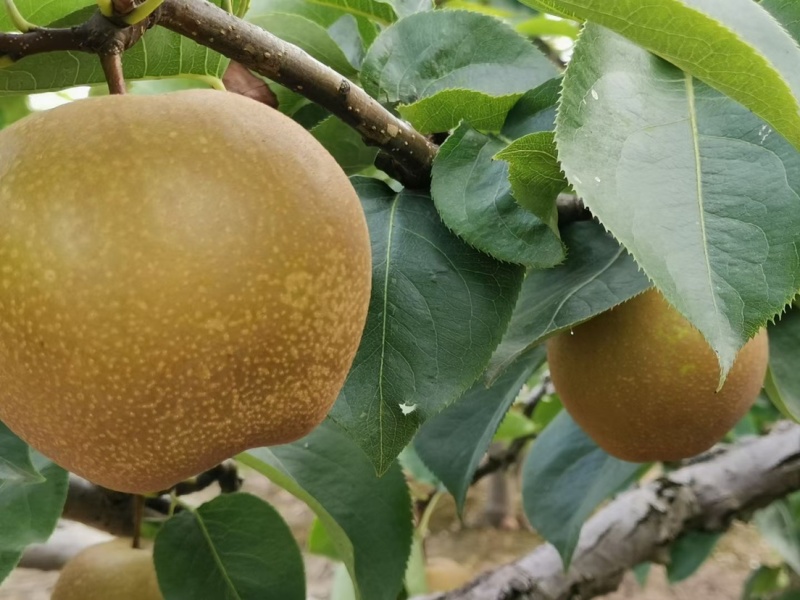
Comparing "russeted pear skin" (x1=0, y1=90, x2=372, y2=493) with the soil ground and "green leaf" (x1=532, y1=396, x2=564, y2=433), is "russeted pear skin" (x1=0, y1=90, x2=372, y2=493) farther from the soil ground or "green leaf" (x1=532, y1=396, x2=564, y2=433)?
the soil ground

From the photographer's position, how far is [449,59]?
0.74 metres

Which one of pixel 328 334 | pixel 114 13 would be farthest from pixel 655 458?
pixel 114 13

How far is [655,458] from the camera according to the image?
807 millimetres

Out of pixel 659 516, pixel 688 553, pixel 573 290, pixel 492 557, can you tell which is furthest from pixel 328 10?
pixel 492 557

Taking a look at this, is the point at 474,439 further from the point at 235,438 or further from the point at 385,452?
the point at 235,438

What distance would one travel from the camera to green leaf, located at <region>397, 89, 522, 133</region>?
631 millimetres

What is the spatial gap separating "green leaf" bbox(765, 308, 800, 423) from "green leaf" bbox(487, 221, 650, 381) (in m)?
0.29

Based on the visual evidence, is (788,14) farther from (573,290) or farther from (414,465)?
(414,465)

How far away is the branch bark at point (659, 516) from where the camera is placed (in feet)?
3.68

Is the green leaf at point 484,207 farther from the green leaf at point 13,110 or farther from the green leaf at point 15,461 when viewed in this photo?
the green leaf at point 13,110

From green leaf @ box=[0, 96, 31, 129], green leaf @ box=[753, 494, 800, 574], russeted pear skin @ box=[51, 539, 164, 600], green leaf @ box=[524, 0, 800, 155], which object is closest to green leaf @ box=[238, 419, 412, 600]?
russeted pear skin @ box=[51, 539, 164, 600]

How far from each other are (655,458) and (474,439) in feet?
0.61

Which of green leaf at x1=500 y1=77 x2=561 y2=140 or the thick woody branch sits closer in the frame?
the thick woody branch

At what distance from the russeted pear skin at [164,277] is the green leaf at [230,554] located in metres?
0.37
